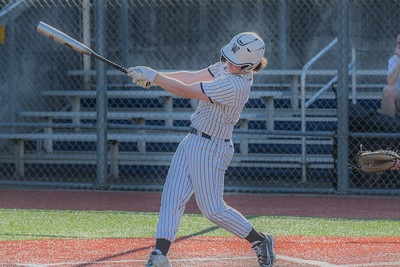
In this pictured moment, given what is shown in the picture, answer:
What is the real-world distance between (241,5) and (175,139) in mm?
3518

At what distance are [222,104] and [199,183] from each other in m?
0.54

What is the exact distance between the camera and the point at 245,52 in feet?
17.2

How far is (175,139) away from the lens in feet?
38.8

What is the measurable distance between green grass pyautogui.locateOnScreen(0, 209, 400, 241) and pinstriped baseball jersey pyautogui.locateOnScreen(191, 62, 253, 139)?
210 centimetres

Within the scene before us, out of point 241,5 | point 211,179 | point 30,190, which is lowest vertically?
point 30,190

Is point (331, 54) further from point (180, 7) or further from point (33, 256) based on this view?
point (33, 256)

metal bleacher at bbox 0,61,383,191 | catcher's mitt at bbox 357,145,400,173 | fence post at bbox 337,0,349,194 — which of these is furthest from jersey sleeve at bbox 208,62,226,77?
metal bleacher at bbox 0,61,383,191

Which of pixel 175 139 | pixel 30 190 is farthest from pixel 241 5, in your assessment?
pixel 30 190

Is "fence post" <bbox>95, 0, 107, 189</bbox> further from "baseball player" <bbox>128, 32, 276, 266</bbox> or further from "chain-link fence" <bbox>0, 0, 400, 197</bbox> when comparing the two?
"baseball player" <bbox>128, 32, 276, 266</bbox>

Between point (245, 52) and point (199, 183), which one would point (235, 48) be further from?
point (199, 183)

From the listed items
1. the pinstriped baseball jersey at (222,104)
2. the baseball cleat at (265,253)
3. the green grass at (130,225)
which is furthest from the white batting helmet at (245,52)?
the green grass at (130,225)

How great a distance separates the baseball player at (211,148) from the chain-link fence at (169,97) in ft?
15.6

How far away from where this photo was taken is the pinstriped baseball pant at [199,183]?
17.4ft

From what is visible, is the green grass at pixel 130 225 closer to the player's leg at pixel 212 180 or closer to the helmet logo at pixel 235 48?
the player's leg at pixel 212 180
